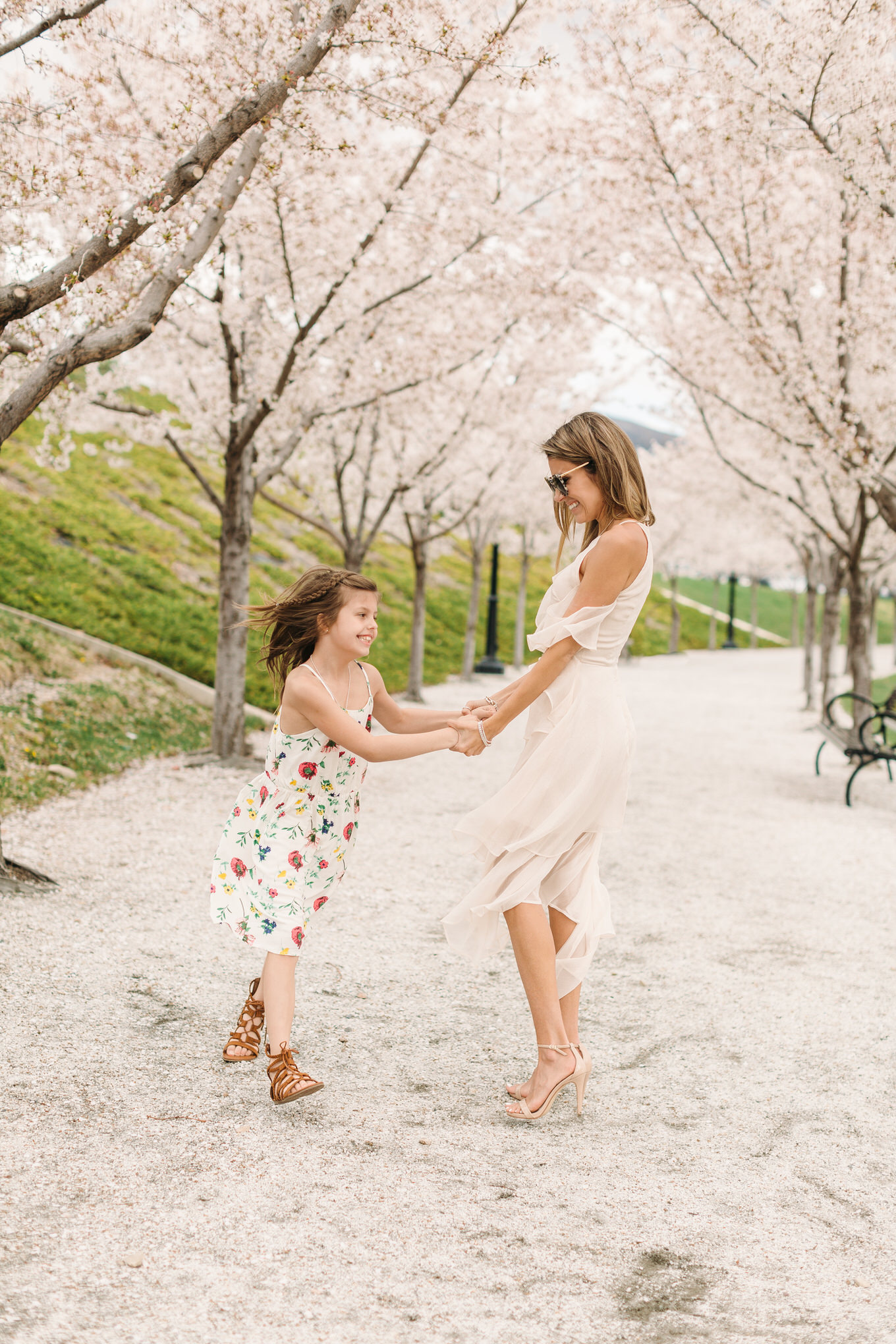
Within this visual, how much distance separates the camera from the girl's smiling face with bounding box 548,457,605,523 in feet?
11.3

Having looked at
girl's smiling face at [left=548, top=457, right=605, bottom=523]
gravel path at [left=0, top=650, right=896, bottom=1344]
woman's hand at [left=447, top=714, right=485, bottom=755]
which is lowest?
gravel path at [left=0, top=650, right=896, bottom=1344]

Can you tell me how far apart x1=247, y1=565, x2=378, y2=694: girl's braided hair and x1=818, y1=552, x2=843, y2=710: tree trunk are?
1330 cm

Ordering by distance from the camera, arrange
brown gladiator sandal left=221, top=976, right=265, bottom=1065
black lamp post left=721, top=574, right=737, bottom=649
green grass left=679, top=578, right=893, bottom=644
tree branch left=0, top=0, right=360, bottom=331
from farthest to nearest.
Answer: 1. green grass left=679, top=578, right=893, bottom=644
2. black lamp post left=721, top=574, right=737, bottom=649
3. tree branch left=0, top=0, right=360, bottom=331
4. brown gladiator sandal left=221, top=976, right=265, bottom=1065

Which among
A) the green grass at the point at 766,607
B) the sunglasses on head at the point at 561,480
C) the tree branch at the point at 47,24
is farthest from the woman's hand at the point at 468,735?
the green grass at the point at 766,607

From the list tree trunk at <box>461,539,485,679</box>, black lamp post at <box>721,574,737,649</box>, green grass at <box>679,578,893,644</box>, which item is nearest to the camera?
tree trunk at <box>461,539,485,679</box>

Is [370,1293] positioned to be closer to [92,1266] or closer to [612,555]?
[92,1266]

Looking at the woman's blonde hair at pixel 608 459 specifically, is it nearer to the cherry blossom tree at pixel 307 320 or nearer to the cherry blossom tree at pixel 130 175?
the cherry blossom tree at pixel 130 175

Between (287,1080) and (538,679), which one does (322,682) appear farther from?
(287,1080)

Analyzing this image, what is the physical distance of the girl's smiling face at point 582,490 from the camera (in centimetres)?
344

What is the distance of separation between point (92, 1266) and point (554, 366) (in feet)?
48.0

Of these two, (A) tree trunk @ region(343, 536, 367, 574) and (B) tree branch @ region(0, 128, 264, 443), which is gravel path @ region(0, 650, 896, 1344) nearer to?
(B) tree branch @ region(0, 128, 264, 443)

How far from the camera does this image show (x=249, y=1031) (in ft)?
12.4

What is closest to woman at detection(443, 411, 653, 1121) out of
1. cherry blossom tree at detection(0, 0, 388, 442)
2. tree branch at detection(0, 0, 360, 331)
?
tree branch at detection(0, 0, 360, 331)

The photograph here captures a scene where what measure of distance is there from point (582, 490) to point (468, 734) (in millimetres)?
890
